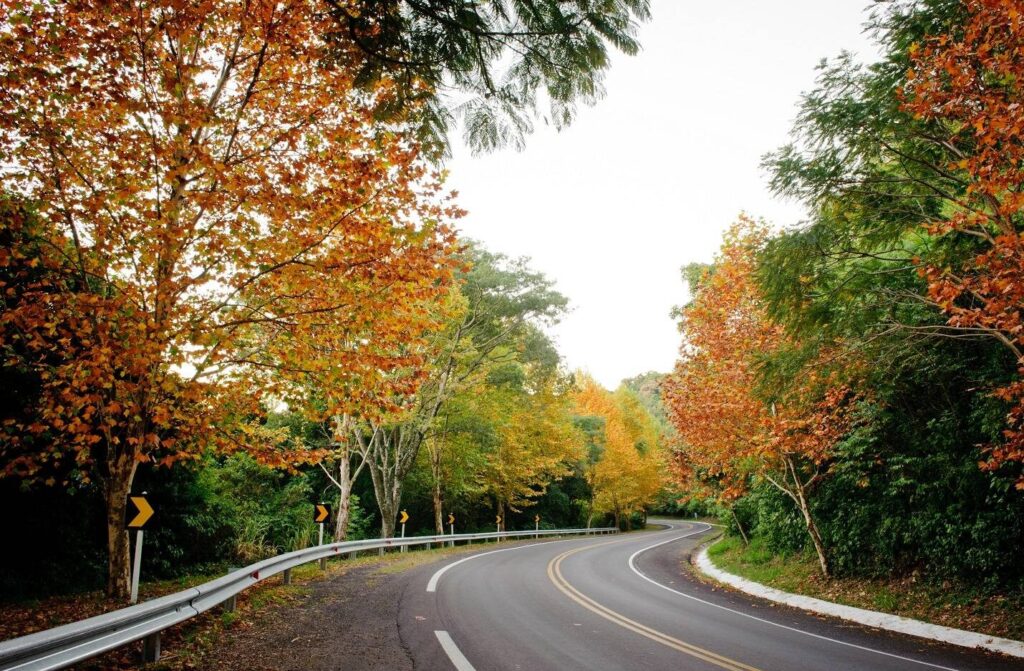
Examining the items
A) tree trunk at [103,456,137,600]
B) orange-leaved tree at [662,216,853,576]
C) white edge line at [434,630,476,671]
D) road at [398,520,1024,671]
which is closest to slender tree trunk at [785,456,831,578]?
orange-leaved tree at [662,216,853,576]

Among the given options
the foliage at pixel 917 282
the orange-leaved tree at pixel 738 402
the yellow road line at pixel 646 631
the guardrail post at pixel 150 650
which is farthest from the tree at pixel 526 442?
the guardrail post at pixel 150 650

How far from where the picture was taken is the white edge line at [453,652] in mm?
5799

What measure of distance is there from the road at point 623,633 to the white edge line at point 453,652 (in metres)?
0.01

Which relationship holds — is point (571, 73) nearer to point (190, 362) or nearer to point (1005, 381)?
point (190, 362)

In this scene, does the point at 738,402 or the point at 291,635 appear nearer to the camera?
the point at 291,635

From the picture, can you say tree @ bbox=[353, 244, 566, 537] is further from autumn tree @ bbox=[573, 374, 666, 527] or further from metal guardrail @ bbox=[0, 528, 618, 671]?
autumn tree @ bbox=[573, 374, 666, 527]

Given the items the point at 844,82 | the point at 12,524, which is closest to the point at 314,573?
A: the point at 12,524

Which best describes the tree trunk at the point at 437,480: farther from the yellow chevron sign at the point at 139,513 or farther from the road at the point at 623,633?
the yellow chevron sign at the point at 139,513

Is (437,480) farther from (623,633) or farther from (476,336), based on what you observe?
(623,633)

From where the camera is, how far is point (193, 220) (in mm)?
7332

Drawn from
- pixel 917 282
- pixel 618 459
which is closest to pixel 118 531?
pixel 917 282

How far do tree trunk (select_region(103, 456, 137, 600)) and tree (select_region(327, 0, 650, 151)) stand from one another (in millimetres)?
6383

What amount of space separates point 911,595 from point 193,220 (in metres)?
13.7

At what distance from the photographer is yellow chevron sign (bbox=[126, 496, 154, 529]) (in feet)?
23.8
